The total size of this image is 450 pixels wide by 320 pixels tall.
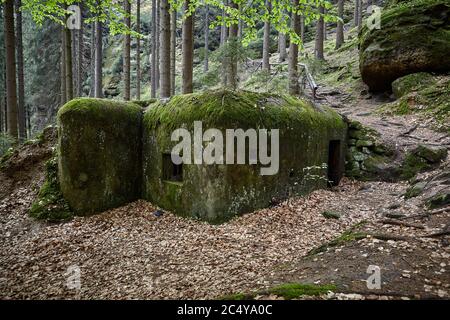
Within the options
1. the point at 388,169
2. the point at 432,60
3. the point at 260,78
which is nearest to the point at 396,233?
the point at 388,169

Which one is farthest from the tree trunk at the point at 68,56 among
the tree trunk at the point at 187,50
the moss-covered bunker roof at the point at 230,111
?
the tree trunk at the point at 187,50

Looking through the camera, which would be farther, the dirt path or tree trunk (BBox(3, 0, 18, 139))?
the dirt path

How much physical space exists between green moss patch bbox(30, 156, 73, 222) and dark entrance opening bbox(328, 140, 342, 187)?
8238mm

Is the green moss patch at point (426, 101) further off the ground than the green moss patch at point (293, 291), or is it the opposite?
the green moss patch at point (426, 101)

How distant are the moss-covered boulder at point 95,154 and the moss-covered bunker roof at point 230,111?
0.95 metres

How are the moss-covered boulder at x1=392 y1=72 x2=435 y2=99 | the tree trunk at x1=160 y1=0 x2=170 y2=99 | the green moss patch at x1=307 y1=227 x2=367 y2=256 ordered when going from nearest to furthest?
the green moss patch at x1=307 y1=227 x2=367 y2=256
the tree trunk at x1=160 y1=0 x2=170 y2=99
the moss-covered boulder at x1=392 y1=72 x2=435 y2=99

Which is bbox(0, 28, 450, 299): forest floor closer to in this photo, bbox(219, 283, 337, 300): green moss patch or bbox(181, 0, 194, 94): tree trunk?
bbox(219, 283, 337, 300): green moss patch

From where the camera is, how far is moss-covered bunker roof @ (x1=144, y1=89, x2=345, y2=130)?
7.14 m

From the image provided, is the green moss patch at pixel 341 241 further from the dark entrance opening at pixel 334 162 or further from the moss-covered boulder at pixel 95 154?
the moss-covered boulder at pixel 95 154

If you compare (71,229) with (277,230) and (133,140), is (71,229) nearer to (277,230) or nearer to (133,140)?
(133,140)

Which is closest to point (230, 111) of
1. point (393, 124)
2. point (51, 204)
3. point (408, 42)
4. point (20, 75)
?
point (51, 204)

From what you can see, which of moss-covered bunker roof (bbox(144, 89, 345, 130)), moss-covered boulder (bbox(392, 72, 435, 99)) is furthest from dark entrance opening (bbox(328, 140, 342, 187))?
moss-covered boulder (bbox(392, 72, 435, 99))

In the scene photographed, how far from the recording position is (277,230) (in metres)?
6.69

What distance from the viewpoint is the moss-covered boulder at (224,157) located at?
7.11 metres
